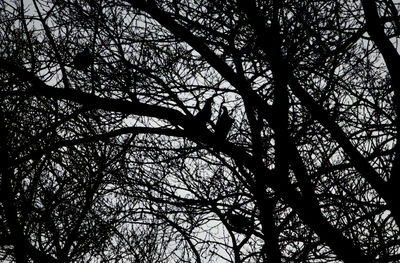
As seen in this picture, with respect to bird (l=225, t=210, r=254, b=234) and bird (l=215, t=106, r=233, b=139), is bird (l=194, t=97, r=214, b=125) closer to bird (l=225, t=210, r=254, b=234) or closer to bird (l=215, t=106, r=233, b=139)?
bird (l=215, t=106, r=233, b=139)

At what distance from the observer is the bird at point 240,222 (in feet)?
16.9

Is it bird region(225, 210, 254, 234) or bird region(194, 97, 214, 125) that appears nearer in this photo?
bird region(194, 97, 214, 125)

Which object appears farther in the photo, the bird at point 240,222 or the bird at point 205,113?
the bird at point 240,222

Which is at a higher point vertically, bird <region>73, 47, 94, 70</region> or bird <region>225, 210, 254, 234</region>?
bird <region>73, 47, 94, 70</region>

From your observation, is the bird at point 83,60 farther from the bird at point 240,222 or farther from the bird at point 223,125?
the bird at point 240,222

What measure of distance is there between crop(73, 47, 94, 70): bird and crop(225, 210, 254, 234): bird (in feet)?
8.78

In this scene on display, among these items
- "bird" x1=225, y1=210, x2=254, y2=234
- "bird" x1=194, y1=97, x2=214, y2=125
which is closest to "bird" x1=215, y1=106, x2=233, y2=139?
"bird" x1=194, y1=97, x2=214, y2=125

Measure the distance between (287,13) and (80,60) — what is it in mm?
2484

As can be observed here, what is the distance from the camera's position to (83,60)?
178 inches

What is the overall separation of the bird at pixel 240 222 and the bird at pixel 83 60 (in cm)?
268

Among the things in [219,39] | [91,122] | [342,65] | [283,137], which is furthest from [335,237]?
[91,122]

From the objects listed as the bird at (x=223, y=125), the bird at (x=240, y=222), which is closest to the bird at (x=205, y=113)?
the bird at (x=223, y=125)

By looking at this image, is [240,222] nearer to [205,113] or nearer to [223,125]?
[223,125]

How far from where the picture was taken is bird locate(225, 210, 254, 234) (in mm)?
5152
